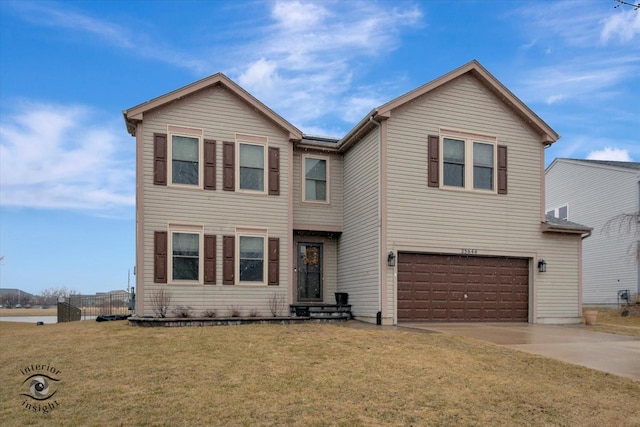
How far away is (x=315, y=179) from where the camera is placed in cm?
1858

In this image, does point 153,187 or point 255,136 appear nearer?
point 153,187

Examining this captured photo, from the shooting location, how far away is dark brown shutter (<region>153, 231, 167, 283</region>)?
1555cm

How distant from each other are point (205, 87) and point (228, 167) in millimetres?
2537

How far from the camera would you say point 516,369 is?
9.12 metres

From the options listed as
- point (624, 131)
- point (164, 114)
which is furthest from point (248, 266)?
point (624, 131)

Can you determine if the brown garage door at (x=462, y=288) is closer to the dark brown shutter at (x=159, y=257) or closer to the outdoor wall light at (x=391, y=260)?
the outdoor wall light at (x=391, y=260)

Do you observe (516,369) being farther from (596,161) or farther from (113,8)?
(596,161)

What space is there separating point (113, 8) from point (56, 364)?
1051 cm

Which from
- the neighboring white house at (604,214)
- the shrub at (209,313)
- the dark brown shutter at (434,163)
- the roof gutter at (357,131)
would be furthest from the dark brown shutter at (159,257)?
the neighboring white house at (604,214)

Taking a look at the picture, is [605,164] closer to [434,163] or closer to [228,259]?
[434,163]

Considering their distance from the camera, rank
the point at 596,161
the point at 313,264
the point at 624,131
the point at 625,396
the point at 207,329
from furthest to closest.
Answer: the point at 596,161 < the point at 624,131 < the point at 313,264 < the point at 207,329 < the point at 625,396

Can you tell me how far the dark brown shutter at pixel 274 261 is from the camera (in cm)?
1674

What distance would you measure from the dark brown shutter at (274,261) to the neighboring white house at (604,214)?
17947 mm

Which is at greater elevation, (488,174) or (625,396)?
(488,174)
